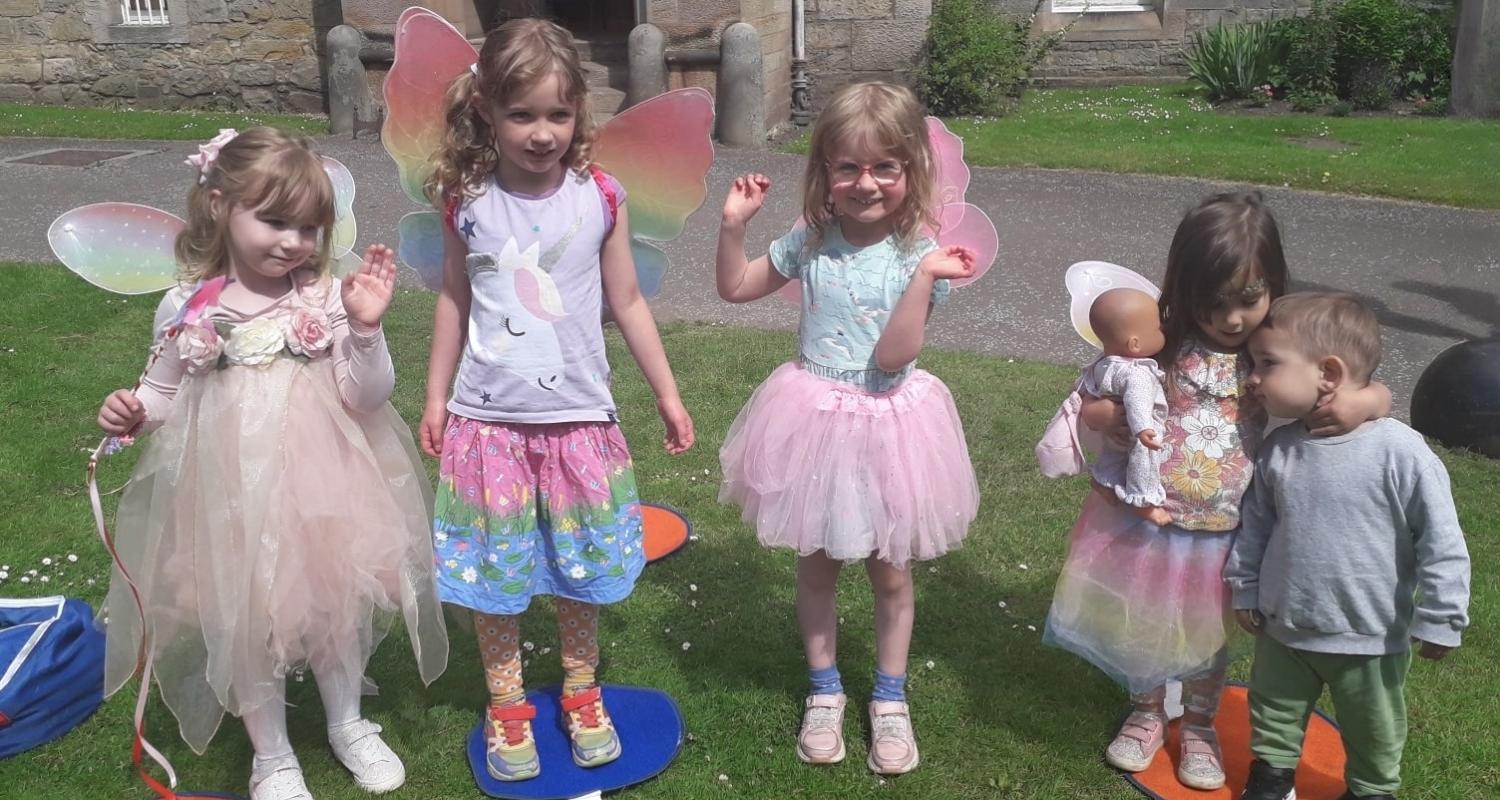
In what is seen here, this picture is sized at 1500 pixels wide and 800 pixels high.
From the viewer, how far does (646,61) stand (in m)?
11.1

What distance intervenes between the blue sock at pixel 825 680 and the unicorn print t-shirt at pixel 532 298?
3.14 feet

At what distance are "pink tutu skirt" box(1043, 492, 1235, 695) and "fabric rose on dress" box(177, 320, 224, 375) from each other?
81.4 inches

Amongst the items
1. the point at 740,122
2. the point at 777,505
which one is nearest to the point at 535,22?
the point at 777,505

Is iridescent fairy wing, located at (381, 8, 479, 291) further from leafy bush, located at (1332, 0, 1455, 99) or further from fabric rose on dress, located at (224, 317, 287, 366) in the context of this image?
leafy bush, located at (1332, 0, 1455, 99)

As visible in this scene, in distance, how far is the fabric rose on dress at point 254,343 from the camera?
110 inches

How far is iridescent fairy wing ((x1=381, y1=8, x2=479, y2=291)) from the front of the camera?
2.96 m

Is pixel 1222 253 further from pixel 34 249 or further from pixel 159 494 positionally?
pixel 34 249

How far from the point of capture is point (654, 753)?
3279mm

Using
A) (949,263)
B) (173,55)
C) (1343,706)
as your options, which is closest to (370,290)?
(949,263)

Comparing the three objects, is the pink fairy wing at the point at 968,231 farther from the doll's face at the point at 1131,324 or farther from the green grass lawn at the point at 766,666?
the green grass lawn at the point at 766,666

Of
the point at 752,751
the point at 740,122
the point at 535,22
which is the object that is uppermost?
the point at 535,22

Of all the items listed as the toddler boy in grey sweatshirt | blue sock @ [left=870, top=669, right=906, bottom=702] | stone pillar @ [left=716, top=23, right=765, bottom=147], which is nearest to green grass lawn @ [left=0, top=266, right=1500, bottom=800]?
blue sock @ [left=870, top=669, right=906, bottom=702]

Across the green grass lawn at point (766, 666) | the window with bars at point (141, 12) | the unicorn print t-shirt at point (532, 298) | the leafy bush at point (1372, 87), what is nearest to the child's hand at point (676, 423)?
the unicorn print t-shirt at point (532, 298)

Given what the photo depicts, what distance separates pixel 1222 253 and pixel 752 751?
1.71 meters
